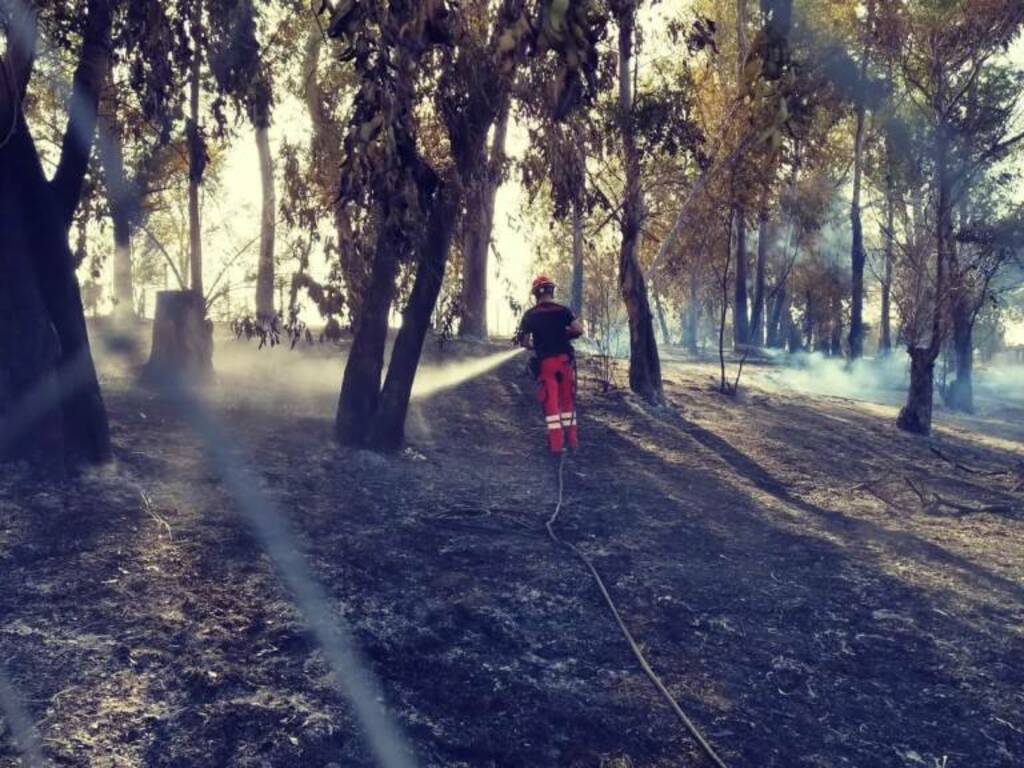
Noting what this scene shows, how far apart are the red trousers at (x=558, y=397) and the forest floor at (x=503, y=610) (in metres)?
0.33

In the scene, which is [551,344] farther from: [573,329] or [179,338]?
[179,338]

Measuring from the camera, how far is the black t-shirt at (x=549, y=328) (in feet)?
33.2

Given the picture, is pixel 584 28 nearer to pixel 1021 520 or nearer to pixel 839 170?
pixel 1021 520

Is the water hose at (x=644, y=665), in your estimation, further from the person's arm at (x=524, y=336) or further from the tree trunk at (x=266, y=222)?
the tree trunk at (x=266, y=222)

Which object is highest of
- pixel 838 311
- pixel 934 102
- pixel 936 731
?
pixel 934 102

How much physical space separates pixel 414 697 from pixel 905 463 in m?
9.49

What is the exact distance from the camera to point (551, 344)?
10.1 meters

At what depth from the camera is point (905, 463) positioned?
1215cm

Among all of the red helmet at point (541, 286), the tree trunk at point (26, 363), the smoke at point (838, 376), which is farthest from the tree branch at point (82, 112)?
the smoke at point (838, 376)

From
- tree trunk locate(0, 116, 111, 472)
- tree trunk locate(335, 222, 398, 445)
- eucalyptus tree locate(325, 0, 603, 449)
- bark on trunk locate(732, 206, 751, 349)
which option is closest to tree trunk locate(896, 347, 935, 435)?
eucalyptus tree locate(325, 0, 603, 449)

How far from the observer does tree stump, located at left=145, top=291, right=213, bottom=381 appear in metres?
11.6

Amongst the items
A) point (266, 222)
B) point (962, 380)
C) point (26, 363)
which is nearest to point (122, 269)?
point (266, 222)

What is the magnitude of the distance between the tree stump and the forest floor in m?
1.18

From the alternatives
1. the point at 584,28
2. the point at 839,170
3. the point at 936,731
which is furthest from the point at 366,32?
the point at 839,170
